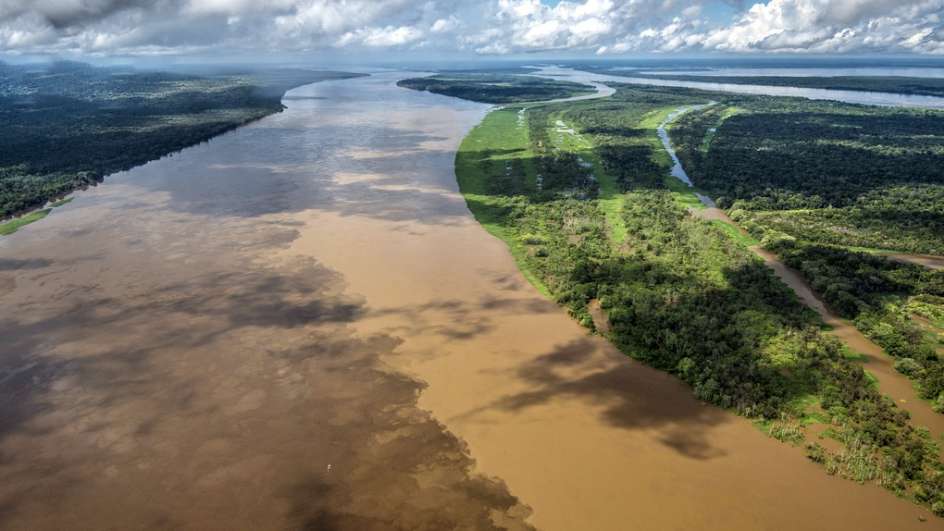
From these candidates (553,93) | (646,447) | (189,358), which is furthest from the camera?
(553,93)

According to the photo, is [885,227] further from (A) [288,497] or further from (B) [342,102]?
(B) [342,102]

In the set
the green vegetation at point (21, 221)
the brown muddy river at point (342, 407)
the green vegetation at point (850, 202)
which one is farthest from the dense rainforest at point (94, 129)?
the green vegetation at point (850, 202)

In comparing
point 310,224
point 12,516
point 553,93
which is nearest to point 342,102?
point 553,93

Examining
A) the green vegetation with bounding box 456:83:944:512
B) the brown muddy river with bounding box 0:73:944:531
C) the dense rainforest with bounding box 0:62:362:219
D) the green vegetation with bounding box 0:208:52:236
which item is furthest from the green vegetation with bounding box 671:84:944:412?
the dense rainforest with bounding box 0:62:362:219

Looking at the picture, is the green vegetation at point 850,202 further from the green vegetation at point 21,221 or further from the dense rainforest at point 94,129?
the dense rainforest at point 94,129

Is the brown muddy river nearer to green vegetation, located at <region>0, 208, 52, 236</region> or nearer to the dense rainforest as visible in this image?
green vegetation, located at <region>0, 208, 52, 236</region>

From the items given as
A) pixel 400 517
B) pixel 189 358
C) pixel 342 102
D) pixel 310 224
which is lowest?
pixel 400 517

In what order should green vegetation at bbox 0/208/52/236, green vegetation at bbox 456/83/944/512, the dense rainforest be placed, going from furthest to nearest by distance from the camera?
1. the dense rainforest
2. green vegetation at bbox 0/208/52/236
3. green vegetation at bbox 456/83/944/512
